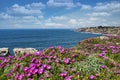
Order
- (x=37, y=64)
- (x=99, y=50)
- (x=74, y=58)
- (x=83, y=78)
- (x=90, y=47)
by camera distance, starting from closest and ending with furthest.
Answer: (x=83, y=78) → (x=37, y=64) → (x=74, y=58) → (x=99, y=50) → (x=90, y=47)

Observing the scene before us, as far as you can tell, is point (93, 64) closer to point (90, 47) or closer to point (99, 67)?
point (99, 67)

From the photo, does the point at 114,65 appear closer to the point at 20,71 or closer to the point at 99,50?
the point at 20,71

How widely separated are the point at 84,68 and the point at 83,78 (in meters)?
1.05

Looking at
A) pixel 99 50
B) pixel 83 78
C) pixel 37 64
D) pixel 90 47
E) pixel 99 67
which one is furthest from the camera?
pixel 90 47

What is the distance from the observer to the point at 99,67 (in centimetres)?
961

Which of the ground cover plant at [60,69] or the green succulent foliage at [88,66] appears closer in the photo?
the ground cover plant at [60,69]

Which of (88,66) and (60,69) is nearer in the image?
(60,69)

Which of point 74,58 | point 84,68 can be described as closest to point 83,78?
point 84,68

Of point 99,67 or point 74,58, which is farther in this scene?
point 74,58

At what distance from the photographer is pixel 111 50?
53.7ft

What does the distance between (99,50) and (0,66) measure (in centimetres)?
926

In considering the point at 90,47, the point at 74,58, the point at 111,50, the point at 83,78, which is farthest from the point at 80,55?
the point at 90,47

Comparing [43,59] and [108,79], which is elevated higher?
A: [43,59]

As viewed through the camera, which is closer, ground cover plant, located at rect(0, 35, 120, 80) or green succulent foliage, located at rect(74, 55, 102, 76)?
ground cover plant, located at rect(0, 35, 120, 80)
